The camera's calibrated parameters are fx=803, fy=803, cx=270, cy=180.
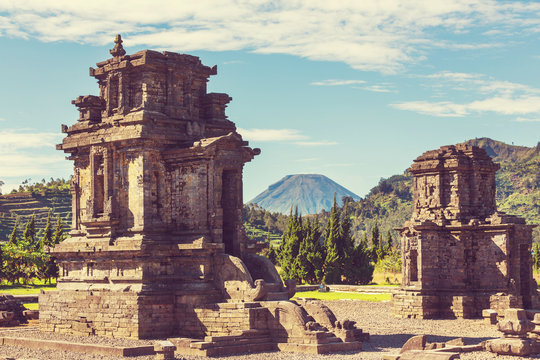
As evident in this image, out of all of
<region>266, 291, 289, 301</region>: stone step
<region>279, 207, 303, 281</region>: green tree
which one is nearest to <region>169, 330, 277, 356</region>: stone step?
<region>266, 291, 289, 301</region>: stone step

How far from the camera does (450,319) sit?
40.0 m

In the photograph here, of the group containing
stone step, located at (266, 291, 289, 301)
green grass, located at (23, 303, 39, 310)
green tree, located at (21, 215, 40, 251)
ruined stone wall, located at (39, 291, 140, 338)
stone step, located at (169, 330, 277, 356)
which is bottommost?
green grass, located at (23, 303, 39, 310)

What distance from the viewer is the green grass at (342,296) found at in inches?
2046

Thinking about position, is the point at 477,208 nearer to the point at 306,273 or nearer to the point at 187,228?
the point at 187,228

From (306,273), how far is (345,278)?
11.1 ft

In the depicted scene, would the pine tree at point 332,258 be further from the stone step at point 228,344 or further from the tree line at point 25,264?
the stone step at point 228,344

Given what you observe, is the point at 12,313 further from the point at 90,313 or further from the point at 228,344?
the point at 228,344

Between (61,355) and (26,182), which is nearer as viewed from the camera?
(61,355)

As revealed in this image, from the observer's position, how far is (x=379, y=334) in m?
32.4

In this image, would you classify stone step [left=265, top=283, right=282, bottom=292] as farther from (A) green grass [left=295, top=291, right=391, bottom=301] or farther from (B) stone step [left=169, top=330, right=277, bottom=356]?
(A) green grass [left=295, top=291, right=391, bottom=301]

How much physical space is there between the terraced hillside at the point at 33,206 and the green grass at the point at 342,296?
74348 millimetres

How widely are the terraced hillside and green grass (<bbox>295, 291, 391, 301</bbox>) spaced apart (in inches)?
2927

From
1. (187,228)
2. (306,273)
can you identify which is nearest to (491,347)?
(187,228)

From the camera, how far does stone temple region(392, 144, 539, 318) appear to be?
133 ft
